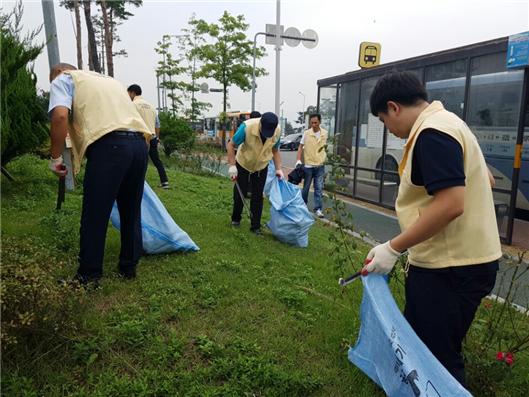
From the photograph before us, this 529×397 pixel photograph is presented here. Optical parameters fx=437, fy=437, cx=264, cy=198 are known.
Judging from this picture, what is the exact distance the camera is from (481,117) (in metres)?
6.77

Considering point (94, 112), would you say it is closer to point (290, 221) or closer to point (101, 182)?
point (101, 182)

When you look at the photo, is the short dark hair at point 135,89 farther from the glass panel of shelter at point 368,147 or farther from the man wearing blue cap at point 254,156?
the glass panel of shelter at point 368,147

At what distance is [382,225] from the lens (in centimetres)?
704

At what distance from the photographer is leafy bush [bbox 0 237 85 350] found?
1868 millimetres

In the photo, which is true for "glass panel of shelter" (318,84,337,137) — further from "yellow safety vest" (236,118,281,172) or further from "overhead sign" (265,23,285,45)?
"yellow safety vest" (236,118,281,172)

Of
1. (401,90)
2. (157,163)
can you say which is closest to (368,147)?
(157,163)

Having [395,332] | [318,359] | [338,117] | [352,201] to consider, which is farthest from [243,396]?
[338,117]

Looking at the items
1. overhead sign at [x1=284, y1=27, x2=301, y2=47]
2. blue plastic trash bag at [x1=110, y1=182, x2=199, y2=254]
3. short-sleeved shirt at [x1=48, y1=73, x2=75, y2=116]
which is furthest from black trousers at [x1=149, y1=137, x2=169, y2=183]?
overhead sign at [x1=284, y1=27, x2=301, y2=47]

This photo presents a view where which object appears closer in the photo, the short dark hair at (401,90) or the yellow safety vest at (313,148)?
the short dark hair at (401,90)

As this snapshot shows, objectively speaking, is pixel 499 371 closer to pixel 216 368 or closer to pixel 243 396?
pixel 243 396

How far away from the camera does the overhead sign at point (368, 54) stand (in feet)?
35.7

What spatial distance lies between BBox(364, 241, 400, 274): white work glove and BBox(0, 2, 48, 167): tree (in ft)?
13.1

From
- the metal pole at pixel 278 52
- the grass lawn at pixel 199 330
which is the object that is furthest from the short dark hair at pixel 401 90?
the metal pole at pixel 278 52

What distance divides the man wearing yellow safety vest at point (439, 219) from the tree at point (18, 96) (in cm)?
403
